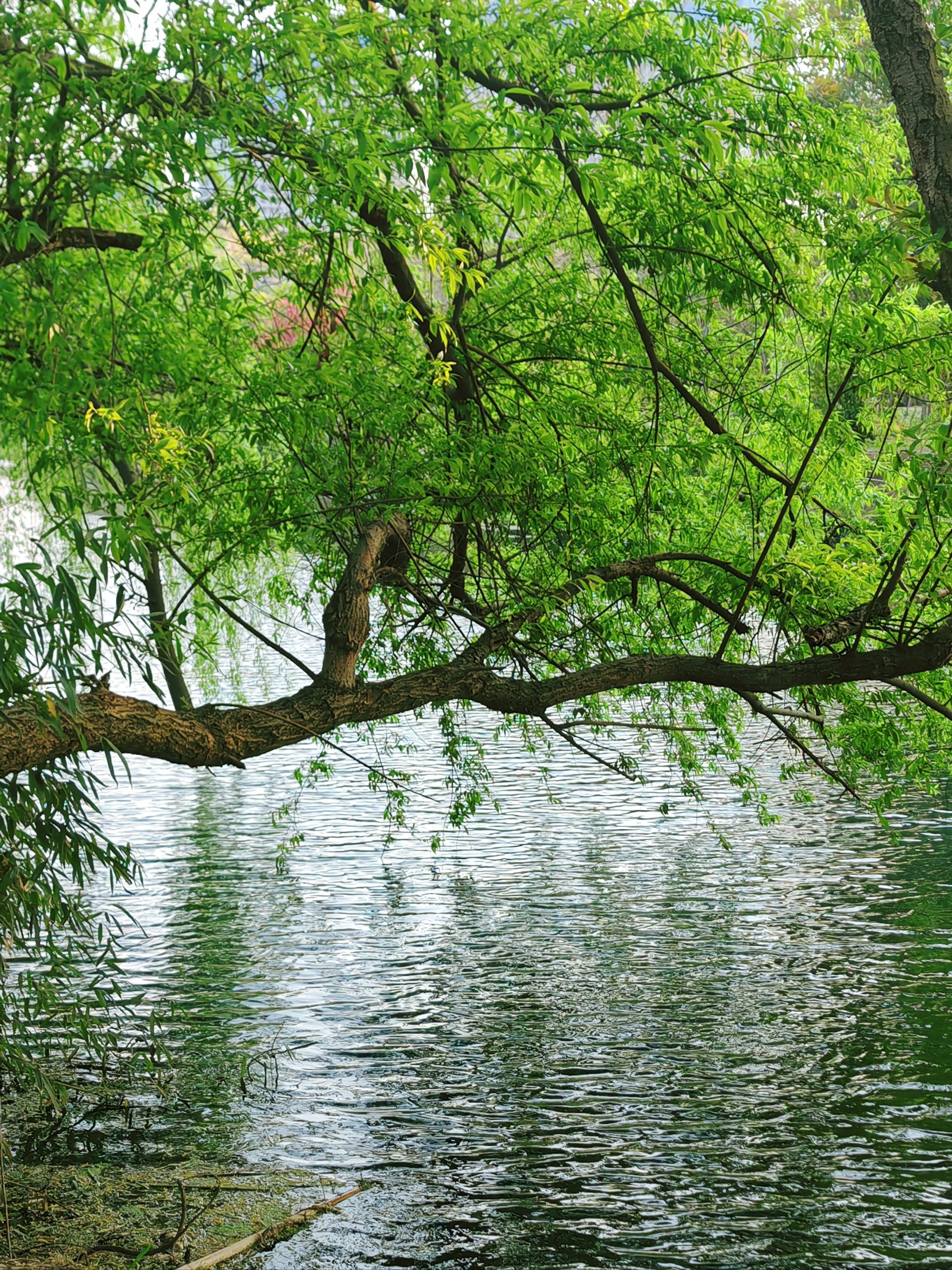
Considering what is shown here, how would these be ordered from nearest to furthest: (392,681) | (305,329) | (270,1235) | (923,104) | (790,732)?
(923,104)
(270,1235)
(392,681)
(305,329)
(790,732)

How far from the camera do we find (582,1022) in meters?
8.41

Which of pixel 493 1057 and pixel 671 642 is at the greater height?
pixel 671 642

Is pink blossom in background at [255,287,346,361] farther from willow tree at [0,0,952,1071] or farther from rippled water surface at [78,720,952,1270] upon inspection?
rippled water surface at [78,720,952,1270]

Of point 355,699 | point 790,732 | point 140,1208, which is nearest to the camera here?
point 140,1208

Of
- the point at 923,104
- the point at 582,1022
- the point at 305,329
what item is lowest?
the point at 582,1022

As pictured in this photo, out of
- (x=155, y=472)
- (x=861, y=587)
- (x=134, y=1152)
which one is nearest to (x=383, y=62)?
(x=155, y=472)

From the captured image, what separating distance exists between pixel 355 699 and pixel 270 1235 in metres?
2.43

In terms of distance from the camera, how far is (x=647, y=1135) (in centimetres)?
669

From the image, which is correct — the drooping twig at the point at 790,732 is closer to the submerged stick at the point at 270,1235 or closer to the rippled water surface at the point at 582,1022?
the rippled water surface at the point at 582,1022

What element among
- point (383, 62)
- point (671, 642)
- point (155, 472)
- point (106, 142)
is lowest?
point (671, 642)

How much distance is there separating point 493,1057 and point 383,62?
216 inches

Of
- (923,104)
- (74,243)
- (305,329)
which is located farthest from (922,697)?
(74,243)

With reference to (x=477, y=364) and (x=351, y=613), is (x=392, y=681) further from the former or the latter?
(x=477, y=364)

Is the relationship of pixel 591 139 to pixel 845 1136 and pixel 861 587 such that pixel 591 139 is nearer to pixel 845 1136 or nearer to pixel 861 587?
pixel 861 587
